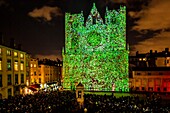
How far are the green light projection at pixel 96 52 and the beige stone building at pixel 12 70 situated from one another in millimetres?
10047

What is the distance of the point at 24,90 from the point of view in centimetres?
4703

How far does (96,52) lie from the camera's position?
51.8 metres

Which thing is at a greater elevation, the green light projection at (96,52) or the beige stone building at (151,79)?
the green light projection at (96,52)

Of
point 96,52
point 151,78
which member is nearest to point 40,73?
point 96,52

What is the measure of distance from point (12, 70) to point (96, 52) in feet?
60.5

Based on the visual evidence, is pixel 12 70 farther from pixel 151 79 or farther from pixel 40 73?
pixel 151 79

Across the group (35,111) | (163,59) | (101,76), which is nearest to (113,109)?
(35,111)

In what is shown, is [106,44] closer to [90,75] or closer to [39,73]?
[90,75]

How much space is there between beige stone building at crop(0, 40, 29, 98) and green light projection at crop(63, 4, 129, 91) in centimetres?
1005

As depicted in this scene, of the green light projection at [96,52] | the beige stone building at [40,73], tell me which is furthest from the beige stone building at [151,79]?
the beige stone building at [40,73]

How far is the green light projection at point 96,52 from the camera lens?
49562mm

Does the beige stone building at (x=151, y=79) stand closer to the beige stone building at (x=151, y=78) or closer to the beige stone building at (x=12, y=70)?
the beige stone building at (x=151, y=78)

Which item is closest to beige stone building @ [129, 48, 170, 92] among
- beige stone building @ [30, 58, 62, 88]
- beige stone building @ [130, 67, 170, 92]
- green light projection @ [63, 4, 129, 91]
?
beige stone building @ [130, 67, 170, 92]

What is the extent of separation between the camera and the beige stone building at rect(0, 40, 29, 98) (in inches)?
1510
